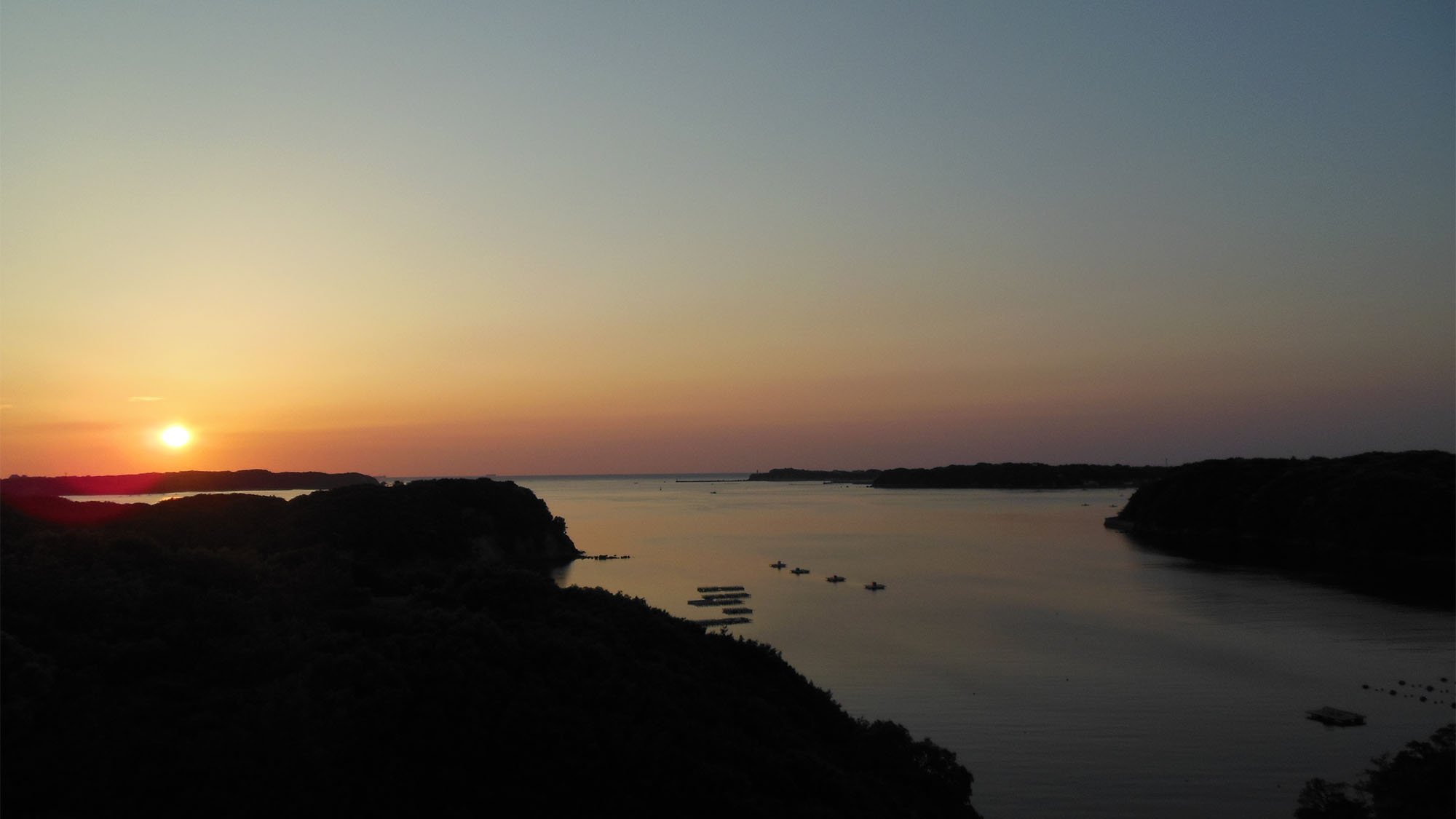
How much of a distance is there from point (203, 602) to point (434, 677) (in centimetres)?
359

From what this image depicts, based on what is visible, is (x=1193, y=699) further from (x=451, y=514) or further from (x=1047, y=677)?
(x=451, y=514)

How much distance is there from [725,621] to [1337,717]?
92.5ft

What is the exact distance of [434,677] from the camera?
41.1ft

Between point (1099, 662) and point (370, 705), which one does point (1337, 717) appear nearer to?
point (1099, 662)

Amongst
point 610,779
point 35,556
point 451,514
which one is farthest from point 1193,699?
point 451,514

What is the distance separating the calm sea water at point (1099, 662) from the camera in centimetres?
2459

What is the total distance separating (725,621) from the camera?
159ft

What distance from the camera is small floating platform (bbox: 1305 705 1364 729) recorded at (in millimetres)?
28625

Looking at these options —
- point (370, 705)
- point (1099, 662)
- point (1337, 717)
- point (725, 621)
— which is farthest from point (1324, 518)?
point (370, 705)

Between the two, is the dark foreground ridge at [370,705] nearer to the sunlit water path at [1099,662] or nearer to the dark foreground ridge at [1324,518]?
the sunlit water path at [1099,662]

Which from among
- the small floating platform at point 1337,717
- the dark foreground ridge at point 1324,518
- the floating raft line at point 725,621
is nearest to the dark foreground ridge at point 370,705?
the small floating platform at point 1337,717

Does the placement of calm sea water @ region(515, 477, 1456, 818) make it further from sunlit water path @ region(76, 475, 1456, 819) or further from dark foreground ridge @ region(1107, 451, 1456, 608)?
dark foreground ridge @ region(1107, 451, 1456, 608)

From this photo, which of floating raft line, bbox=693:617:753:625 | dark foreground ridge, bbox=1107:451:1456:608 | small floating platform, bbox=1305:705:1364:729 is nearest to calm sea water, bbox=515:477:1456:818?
small floating platform, bbox=1305:705:1364:729

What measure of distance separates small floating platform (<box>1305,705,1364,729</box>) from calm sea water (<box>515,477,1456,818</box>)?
54 cm
